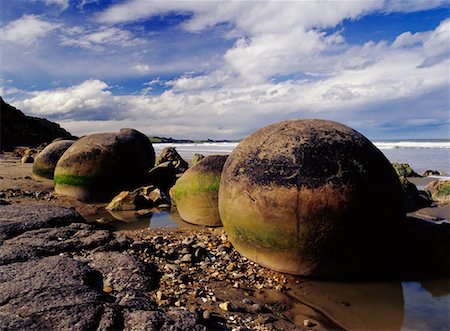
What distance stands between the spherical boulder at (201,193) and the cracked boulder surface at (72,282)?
2.09 m

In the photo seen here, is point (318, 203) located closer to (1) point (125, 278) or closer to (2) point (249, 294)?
(2) point (249, 294)

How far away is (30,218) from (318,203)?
4511mm

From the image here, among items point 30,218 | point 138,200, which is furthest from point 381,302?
point 138,200

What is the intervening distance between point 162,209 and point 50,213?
9.92 feet

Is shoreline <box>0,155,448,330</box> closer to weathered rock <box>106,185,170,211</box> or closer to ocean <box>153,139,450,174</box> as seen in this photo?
weathered rock <box>106,185,170,211</box>

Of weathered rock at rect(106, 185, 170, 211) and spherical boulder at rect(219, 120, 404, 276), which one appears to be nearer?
spherical boulder at rect(219, 120, 404, 276)

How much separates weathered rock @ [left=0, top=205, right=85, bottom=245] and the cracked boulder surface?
0.01 m

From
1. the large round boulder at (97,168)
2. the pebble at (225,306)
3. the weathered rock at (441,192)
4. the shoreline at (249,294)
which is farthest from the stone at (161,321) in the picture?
the weathered rock at (441,192)

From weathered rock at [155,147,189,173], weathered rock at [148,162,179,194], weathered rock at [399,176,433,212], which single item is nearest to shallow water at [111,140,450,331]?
weathered rock at [399,176,433,212]

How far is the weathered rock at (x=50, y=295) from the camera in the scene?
117 inches

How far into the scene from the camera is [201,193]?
7180 millimetres

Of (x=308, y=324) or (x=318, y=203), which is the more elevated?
(x=318, y=203)

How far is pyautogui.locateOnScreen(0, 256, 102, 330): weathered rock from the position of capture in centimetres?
298

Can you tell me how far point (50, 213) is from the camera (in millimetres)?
6352
